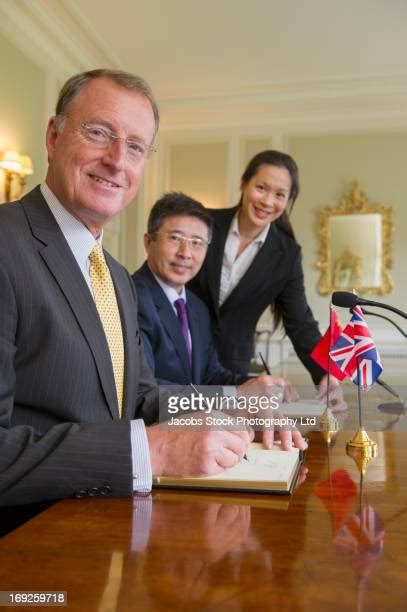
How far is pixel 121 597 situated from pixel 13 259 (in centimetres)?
77

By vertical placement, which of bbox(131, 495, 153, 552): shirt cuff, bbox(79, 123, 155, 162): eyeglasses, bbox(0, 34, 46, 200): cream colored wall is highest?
bbox(0, 34, 46, 200): cream colored wall

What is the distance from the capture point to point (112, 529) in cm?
81

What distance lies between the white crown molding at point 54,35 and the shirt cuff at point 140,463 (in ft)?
15.9

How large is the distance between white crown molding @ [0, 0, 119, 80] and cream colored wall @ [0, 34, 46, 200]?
0.40 feet

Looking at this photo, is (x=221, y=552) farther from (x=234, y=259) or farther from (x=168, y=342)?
(x=234, y=259)

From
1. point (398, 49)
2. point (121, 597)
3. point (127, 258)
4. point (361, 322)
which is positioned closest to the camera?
point (121, 597)

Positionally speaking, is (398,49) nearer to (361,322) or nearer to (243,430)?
(361,322)

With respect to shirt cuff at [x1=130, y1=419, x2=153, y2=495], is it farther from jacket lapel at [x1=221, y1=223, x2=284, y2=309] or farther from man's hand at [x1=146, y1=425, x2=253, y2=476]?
jacket lapel at [x1=221, y1=223, x2=284, y2=309]

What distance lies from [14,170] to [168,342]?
131 inches

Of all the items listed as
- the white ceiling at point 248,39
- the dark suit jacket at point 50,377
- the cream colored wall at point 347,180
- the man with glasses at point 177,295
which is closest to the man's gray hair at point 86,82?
the dark suit jacket at point 50,377

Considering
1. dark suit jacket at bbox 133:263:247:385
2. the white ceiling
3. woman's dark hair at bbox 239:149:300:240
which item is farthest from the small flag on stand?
the white ceiling

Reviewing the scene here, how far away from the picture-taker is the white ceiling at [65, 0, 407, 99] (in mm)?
5207

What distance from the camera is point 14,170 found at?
16.2 feet

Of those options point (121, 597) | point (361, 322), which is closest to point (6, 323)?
point (121, 597)
